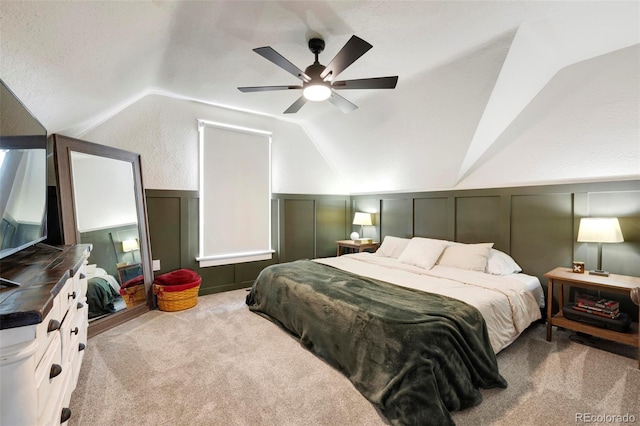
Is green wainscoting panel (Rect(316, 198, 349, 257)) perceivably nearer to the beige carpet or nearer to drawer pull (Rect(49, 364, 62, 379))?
the beige carpet

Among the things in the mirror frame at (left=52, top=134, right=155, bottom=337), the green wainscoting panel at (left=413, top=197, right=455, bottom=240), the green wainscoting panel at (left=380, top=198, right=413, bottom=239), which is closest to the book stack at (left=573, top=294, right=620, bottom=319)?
the green wainscoting panel at (left=413, top=197, right=455, bottom=240)

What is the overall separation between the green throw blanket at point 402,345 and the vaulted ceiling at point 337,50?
205 cm

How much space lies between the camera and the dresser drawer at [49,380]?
99 cm

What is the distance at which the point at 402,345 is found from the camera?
5.51ft

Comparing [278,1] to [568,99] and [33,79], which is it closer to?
[33,79]

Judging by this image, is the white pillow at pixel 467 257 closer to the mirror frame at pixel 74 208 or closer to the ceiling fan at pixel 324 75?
the ceiling fan at pixel 324 75

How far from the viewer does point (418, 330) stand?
169 centimetres

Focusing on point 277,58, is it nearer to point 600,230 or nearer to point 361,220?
point 600,230

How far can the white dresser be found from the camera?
85cm

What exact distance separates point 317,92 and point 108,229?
2.58 meters

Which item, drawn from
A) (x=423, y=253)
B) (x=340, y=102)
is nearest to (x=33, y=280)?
(x=340, y=102)

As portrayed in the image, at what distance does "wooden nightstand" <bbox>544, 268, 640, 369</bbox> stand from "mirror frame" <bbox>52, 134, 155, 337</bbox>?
4.18 meters

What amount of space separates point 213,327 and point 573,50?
13.7 ft

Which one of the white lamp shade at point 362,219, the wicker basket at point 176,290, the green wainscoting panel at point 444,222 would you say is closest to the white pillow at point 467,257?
the green wainscoting panel at point 444,222
